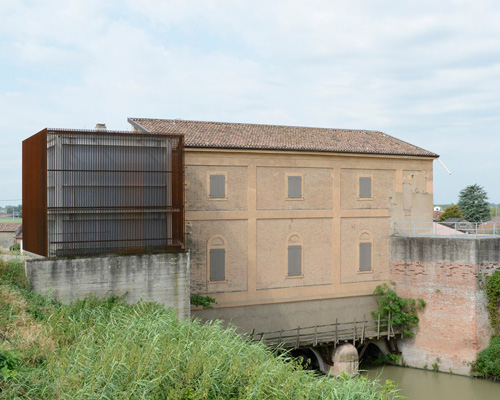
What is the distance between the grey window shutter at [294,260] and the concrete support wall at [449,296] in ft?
15.9

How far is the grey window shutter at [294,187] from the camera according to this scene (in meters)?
22.9

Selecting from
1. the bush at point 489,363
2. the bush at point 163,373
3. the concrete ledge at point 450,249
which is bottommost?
the bush at point 489,363

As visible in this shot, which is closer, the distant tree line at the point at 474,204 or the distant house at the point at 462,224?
the distant house at the point at 462,224

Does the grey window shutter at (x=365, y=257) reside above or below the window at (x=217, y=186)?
below

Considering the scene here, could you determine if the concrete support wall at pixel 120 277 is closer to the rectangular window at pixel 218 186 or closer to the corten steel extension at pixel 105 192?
the corten steel extension at pixel 105 192

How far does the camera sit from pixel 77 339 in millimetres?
11633

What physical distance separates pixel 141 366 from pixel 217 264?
39.7 ft

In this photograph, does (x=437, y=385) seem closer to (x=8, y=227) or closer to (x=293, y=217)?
(x=293, y=217)

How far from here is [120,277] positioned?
15.6 meters

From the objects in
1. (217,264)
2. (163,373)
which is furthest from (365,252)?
(163,373)

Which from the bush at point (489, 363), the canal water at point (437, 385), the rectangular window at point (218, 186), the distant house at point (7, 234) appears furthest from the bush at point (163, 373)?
the distant house at point (7, 234)

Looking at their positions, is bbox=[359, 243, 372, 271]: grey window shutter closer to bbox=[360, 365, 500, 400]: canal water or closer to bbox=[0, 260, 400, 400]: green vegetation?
bbox=[360, 365, 500, 400]: canal water

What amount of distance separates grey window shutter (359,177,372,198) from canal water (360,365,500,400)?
7.30 meters

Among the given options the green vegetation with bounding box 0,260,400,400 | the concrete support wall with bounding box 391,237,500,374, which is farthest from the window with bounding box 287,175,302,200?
the green vegetation with bounding box 0,260,400,400
